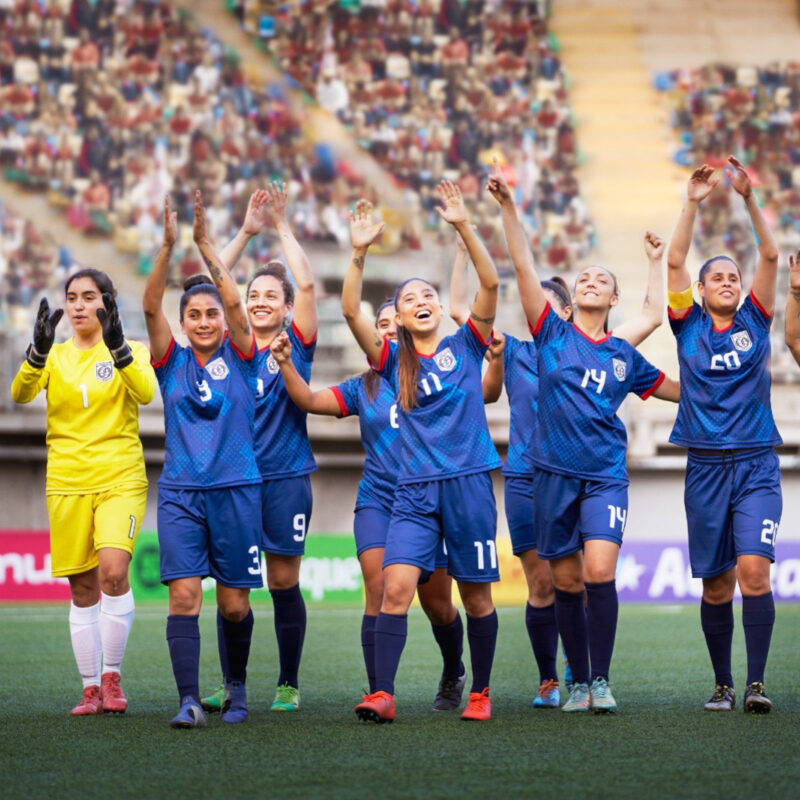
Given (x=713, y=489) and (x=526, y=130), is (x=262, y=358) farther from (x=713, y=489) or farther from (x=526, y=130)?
(x=526, y=130)

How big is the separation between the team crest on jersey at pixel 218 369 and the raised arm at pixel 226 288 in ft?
0.33

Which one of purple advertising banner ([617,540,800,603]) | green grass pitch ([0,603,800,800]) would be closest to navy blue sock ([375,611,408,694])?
green grass pitch ([0,603,800,800])

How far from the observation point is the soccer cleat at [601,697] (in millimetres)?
5941

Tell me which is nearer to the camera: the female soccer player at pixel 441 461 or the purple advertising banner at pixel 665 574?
the female soccer player at pixel 441 461

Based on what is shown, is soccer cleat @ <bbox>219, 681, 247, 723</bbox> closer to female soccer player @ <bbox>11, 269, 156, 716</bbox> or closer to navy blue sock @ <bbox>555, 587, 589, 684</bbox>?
female soccer player @ <bbox>11, 269, 156, 716</bbox>

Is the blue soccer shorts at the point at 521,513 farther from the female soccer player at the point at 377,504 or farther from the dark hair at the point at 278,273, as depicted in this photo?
the dark hair at the point at 278,273

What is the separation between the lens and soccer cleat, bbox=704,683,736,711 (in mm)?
6180

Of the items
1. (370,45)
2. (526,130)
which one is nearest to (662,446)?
(526,130)

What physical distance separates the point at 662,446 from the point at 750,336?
12357 millimetres

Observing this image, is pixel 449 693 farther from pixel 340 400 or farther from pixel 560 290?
pixel 560 290

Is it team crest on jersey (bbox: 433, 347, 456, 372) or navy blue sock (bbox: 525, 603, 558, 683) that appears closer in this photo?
team crest on jersey (bbox: 433, 347, 456, 372)

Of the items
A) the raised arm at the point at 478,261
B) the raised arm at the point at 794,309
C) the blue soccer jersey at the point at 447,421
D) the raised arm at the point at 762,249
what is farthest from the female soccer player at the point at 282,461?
the raised arm at the point at 794,309

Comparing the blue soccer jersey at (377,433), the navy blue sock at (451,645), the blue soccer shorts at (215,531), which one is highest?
the blue soccer jersey at (377,433)

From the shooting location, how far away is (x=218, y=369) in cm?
603
